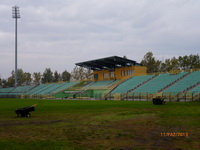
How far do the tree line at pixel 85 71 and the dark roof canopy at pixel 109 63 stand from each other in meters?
8.20

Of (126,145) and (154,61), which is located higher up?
(154,61)

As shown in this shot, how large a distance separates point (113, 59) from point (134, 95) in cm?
1664

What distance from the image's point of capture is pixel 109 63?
6688 centimetres

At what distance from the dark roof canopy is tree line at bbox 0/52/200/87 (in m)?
8.20

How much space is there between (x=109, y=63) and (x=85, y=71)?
171 feet

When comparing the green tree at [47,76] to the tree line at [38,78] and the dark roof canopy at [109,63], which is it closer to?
the tree line at [38,78]

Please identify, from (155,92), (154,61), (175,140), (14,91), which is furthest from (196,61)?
(175,140)

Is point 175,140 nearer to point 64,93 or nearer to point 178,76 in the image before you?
point 178,76

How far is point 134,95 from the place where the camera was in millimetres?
46719

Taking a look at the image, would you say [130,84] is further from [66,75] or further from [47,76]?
[66,75]

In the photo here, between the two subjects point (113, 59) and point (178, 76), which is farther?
point (113, 59)

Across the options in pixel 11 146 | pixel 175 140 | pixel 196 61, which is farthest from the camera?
pixel 196 61
